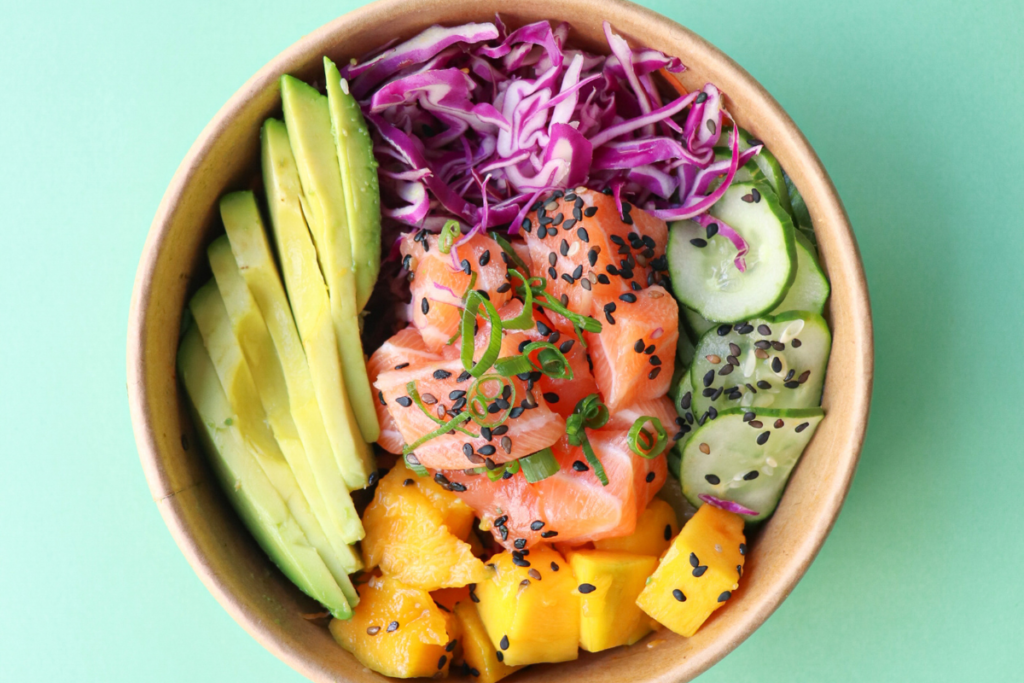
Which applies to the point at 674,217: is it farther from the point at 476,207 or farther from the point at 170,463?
the point at 170,463

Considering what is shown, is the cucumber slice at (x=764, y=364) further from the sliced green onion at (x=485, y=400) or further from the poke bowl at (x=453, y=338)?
the sliced green onion at (x=485, y=400)

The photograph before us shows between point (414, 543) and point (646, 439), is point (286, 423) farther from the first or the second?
point (646, 439)

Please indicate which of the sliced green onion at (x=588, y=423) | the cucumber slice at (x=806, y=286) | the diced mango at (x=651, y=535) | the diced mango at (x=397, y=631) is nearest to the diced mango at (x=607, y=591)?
the diced mango at (x=651, y=535)

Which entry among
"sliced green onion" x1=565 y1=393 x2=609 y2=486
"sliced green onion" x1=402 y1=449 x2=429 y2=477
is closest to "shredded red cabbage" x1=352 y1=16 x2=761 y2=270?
"sliced green onion" x1=565 y1=393 x2=609 y2=486

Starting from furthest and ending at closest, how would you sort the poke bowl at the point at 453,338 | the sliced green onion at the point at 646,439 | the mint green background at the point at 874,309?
1. the mint green background at the point at 874,309
2. the sliced green onion at the point at 646,439
3. the poke bowl at the point at 453,338

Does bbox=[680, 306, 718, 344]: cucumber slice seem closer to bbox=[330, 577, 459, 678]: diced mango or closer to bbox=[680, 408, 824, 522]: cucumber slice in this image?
bbox=[680, 408, 824, 522]: cucumber slice

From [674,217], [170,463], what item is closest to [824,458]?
[674,217]

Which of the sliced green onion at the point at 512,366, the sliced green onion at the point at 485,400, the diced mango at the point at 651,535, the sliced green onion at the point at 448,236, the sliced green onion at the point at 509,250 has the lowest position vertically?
the diced mango at the point at 651,535
